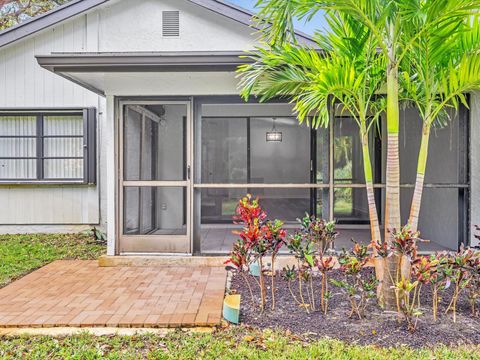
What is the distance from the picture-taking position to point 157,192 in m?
5.72

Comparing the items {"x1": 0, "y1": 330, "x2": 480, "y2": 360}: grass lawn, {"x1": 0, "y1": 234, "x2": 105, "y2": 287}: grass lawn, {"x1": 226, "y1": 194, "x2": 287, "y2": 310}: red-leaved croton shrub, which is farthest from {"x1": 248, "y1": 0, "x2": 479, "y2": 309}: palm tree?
{"x1": 0, "y1": 234, "x2": 105, "y2": 287}: grass lawn

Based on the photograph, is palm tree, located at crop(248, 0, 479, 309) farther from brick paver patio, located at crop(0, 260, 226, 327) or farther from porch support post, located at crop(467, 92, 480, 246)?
porch support post, located at crop(467, 92, 480, 246)

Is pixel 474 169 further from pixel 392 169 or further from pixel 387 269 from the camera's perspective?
pixel 387 269

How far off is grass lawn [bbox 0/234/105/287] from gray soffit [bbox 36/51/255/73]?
2.86 m

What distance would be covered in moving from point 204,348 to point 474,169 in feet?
15.4

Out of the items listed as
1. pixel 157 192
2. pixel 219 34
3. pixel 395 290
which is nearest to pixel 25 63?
pixel 219 34

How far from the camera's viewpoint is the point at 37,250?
6586mm

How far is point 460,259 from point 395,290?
0.63 meters

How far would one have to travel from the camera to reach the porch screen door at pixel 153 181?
563 centimetres

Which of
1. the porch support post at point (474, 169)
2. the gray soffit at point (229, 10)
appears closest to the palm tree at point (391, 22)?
the porch support post at point (474, 169)

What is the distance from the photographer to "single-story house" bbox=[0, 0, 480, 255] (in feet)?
18.1

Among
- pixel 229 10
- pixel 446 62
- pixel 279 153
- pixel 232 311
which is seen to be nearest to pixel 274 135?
pixel 279 153

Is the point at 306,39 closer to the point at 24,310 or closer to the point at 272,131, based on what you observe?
the point at 272,131

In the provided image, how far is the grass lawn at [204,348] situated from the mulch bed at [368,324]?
0.16 meters
